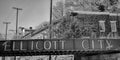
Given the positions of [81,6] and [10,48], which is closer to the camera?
[10,48]

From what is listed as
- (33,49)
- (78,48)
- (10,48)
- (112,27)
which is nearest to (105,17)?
(112,27)

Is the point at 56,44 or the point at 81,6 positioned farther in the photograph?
the point at 81,6

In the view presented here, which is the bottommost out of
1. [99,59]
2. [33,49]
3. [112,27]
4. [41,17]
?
[99,59]

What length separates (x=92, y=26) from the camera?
62.7ft

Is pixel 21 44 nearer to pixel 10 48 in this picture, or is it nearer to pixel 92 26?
pixel 10 48

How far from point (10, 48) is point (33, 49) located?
1.55m

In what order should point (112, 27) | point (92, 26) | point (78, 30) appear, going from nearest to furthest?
1. point (112, 27)
2. point (92, 26)
3. point (78, 30)

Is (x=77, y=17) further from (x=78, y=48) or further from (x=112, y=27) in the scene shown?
(x=78, y=48)

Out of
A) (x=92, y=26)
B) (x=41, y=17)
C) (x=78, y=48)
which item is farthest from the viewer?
(x=41, y=17)

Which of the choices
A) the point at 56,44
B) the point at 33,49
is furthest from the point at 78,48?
the point at 33,49

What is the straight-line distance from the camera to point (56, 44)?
41.0 feet

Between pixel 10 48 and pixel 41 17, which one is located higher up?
pixel 41 17

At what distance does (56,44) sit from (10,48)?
3.07 meters

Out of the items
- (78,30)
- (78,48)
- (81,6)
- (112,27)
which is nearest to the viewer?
(78,48)
